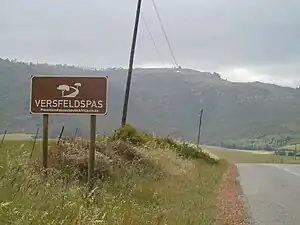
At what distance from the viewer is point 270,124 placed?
17562cm

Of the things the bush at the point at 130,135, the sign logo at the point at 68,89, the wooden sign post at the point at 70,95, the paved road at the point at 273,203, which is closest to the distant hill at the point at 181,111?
the bush at the point at 130,135

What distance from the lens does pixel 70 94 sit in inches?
532

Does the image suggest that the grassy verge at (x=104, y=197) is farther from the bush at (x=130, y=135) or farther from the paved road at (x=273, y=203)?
the bush at (x=130, y=135)

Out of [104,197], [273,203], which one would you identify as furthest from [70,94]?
[273,203]

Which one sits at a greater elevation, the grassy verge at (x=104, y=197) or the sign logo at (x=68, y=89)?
the sign logo at (x=68, y=89)

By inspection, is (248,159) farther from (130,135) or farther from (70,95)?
(70,95)

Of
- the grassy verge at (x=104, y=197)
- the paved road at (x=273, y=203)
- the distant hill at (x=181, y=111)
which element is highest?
the grassy verge at (x=104, y=197)

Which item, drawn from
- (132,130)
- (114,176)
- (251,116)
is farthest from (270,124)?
(114,176)

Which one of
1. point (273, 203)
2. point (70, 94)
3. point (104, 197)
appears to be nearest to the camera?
point (104, 197)

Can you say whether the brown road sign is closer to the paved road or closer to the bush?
the paved road

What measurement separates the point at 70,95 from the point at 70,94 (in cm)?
2

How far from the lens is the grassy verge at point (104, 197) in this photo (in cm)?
752

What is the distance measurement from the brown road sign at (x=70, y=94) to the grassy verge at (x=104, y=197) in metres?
1.27

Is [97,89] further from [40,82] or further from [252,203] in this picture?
[252,203]
